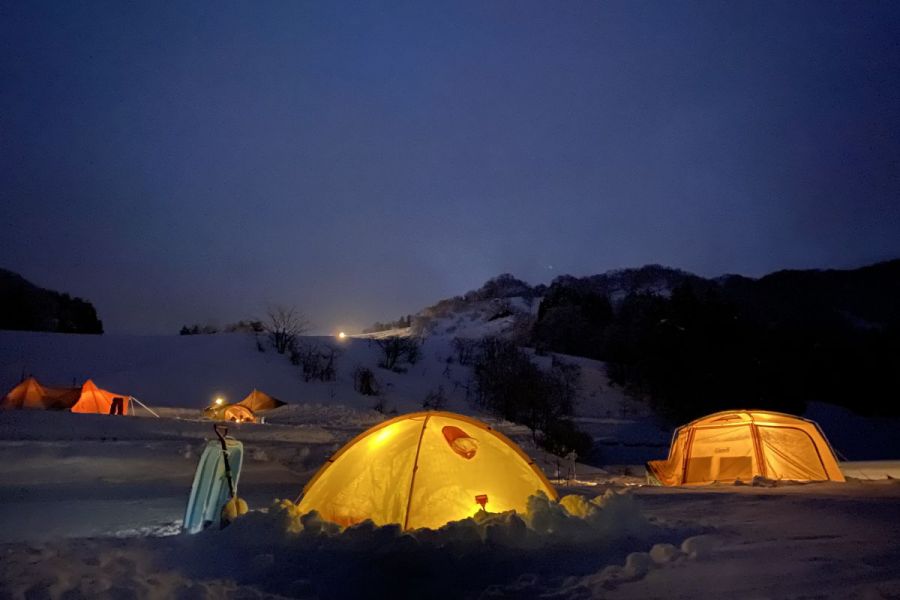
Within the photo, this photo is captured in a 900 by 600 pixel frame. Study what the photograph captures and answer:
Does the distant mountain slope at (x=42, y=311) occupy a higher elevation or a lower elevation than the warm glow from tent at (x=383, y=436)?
higher

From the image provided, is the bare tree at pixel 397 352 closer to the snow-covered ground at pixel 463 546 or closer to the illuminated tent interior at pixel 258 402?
the illuminated tent interior at pixel 258 402

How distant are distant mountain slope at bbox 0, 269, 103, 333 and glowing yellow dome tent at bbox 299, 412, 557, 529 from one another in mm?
40621

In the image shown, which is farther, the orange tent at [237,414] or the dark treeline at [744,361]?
the dark treeline at [744,361]

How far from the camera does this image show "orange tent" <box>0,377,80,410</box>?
19094mm

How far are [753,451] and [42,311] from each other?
45.7 metres

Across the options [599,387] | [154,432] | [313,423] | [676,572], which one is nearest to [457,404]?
[599,387]

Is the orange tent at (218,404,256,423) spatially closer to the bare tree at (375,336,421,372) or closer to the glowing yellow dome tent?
the bare tree at (375,336,421,372)

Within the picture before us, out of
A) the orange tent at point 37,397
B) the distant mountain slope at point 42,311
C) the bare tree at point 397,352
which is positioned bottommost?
the orange tent at point 37,397

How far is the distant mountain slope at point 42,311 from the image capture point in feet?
131

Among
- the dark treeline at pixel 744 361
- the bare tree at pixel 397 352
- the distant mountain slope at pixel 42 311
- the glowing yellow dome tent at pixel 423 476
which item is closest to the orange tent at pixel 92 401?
the glowing yellow dome tent at pixel 423 476

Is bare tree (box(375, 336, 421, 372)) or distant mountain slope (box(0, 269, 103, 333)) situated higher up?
distant mountain slope (box(0, 269, 103, 333))

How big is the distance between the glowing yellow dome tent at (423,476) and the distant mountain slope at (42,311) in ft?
133

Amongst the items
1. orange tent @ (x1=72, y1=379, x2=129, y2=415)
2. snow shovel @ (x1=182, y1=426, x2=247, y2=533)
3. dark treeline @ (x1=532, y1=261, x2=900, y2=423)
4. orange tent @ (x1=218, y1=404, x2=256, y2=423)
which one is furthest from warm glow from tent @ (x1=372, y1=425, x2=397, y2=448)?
dark treeline @ (x1=532, y1=261, x2=900, y2=423)

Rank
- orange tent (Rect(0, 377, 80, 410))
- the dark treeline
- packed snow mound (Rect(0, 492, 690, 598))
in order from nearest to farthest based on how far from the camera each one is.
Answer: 1. packed snow mound (Rect(0, 492, 690, 598))
2. orange tent (Rect(0, 377, 80, 410))
3. the dark treeline
